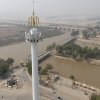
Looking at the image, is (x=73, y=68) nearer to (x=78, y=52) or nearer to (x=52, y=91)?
(x=78, y=52)

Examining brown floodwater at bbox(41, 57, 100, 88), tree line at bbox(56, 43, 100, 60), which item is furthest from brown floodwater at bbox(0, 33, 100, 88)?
tree line at bbox(56, 43, 100, 60)

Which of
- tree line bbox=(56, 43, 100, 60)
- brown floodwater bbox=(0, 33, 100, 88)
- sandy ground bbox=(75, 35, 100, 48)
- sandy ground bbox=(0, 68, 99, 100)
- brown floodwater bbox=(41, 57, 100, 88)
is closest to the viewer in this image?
sandy ground bbox=(0, 68, 99, 100)

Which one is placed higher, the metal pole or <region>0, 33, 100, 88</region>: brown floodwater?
the metal pole

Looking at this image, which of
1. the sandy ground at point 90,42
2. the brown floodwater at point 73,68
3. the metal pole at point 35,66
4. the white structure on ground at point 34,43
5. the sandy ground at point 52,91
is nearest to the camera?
the white structure on ground at point 34,43

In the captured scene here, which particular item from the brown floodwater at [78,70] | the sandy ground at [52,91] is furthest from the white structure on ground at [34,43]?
the brown floodwater at [78,70]

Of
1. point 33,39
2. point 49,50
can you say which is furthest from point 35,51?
point 49,50

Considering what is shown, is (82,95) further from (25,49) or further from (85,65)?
(25,49)

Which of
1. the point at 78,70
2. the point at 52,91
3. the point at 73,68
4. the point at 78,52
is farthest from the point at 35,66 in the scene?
the point at 78,52

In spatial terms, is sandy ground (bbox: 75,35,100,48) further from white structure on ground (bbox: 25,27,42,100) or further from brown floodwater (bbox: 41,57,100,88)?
white structure on ground (bbox: 25,27,42,100)

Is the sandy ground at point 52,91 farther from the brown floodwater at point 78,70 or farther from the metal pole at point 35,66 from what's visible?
the metal pole at point 35,66
